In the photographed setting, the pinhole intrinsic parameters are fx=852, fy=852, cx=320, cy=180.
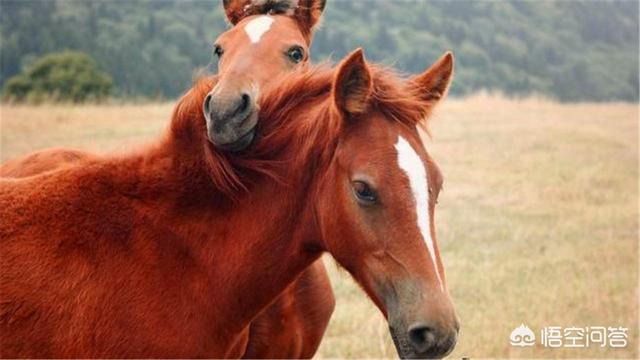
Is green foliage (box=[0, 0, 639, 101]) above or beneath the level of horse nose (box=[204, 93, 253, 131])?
beneath

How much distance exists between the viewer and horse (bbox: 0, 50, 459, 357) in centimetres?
336

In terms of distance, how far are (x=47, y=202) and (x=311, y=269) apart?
71.3 inches

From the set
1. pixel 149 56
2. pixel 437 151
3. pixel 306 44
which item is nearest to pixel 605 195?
pixel 437 151

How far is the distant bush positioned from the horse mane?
2945cm

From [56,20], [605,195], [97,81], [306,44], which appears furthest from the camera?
[56,20]

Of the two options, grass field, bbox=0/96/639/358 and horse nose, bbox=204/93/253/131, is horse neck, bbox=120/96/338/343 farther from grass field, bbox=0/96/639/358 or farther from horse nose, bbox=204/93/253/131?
grass field, bbox=0/96/639/358

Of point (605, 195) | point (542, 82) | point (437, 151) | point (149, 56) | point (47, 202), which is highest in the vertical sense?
point (47, 202)

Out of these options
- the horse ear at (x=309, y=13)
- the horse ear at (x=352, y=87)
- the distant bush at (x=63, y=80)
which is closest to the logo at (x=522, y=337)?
the horse ear at (x=309, y=13)

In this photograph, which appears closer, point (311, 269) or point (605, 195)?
point (311, 269)

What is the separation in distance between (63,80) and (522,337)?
2885 cm

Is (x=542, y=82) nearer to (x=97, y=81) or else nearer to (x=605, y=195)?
(x=97, y=81)

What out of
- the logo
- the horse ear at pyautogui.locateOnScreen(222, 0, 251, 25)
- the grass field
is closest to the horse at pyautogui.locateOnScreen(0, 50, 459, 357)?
the grass field

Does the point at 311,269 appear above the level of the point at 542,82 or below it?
above

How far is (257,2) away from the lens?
6.34 m
